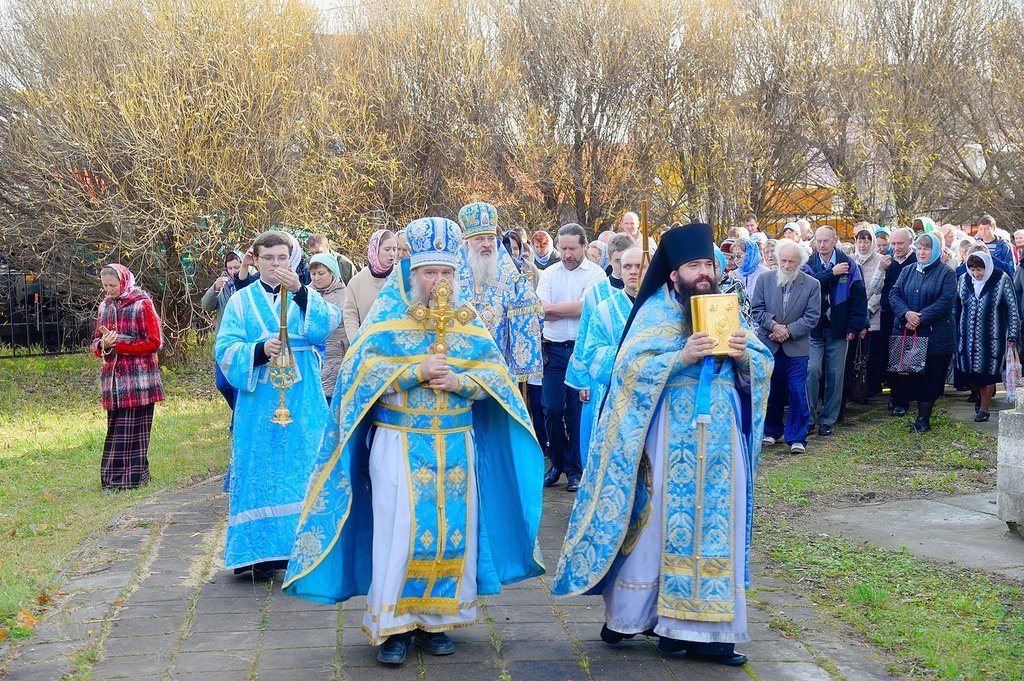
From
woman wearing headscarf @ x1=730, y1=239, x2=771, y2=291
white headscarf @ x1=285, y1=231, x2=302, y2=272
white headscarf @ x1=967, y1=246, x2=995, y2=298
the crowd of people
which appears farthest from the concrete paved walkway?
white headscarf @ x1=967, y1=246, x2=995, y2=298

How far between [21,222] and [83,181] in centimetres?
132

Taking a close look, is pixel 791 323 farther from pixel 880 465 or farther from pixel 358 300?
pixel 358 300

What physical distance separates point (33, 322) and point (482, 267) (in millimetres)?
14071

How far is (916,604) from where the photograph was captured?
20.4 ft

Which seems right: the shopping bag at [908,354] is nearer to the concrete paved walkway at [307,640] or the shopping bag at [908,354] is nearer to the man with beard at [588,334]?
the man with beard at [588,334]

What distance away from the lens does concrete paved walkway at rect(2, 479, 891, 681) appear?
5117 mm

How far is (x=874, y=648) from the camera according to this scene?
556cm

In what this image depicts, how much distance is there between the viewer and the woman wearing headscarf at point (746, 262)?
12.1m

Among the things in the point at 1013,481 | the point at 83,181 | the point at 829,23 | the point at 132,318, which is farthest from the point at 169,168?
the point at 829,23

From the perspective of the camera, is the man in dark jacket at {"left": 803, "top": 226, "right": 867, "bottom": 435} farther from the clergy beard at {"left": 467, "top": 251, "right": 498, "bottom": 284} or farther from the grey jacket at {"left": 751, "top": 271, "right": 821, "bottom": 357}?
the clergy beard at {"left": 467, "top": 251, "right": 498, "bottom": 284}

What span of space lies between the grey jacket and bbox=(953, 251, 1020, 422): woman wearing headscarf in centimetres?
171

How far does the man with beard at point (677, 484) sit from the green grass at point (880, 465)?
12.1ft

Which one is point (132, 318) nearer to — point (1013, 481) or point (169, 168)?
point (1013, 481)

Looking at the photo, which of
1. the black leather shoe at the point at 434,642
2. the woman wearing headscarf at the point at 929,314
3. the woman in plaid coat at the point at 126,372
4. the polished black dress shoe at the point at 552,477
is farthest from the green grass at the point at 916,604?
the woman in plaid coat at the point at 126,372
